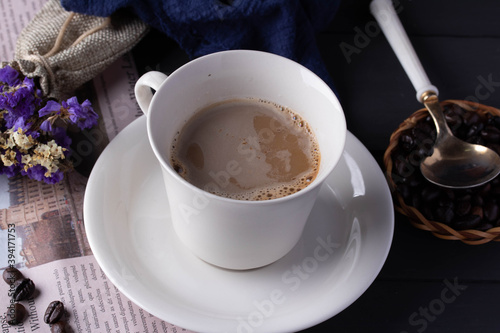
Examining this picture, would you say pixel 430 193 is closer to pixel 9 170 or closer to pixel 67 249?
pixel 67 249

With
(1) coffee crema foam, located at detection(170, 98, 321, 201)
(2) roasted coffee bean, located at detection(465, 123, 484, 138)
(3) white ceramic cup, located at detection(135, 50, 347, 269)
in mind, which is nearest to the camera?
(3) white ceramic cup, located at detection(135, 50, 347, 269)

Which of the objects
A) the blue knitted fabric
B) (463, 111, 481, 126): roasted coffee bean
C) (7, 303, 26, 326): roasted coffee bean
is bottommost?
(7, 303, 26, 326): roasted coffee bean

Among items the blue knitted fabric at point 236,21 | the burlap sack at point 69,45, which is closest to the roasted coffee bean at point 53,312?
the burlap sack at point 69,45

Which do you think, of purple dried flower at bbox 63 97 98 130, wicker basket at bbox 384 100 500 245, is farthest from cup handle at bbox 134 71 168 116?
wicker basket at bbox 384 100 500 245

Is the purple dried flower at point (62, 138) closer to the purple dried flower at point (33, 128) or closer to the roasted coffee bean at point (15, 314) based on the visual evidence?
the purple dried flower at point (33, 128)

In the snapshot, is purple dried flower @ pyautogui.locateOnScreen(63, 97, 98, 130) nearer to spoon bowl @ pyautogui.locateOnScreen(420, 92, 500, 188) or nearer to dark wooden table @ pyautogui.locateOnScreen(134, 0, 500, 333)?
dark wooden table @ pyautogui.locateOnScreen(134, 0, 500, 333)

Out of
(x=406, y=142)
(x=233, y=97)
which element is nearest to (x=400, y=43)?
(x=406, y=142)

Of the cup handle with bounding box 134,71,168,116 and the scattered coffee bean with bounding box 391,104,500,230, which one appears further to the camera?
the scattered coffee bean with bounding box 391,104,500,230

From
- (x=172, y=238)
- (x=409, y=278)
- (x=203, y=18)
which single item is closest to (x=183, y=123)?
(x=172, y=238)

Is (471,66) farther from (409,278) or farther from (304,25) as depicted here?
(409,278)
